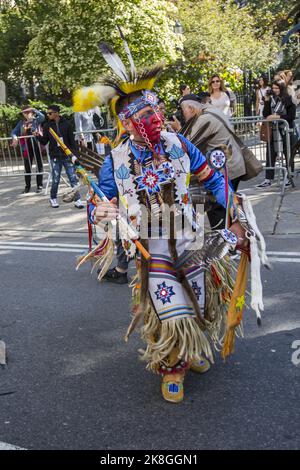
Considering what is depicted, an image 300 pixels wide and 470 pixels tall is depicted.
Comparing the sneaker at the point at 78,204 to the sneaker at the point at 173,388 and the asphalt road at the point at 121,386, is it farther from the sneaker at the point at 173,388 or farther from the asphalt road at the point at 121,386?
the sneaker at the point at 173,388

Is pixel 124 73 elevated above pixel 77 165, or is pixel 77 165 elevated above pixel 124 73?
pixel 124 73

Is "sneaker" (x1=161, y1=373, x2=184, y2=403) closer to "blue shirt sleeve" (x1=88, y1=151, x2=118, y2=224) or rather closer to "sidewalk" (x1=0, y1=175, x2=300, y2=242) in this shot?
"blue shirt sleeve" (x1=88, y1=151, x2=118, y2=224)

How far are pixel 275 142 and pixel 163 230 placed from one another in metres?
6.87

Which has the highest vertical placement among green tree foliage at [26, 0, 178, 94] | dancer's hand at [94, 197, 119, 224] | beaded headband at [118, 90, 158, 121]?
green tree foliage at [26, 0, 178, 94]

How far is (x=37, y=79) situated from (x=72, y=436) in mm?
20397

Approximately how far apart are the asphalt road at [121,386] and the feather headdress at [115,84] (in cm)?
177

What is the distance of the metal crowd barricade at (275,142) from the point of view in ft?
32.6

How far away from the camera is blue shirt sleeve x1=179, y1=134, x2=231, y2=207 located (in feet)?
12.8

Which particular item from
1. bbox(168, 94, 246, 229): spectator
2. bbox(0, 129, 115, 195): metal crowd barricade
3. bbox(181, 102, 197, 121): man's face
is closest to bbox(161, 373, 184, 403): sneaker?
bbox(168, 94, 246, 229): spectator

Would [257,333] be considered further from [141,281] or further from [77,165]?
[77,165]

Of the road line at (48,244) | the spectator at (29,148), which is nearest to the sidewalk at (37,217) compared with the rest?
the spectator at (29,148)

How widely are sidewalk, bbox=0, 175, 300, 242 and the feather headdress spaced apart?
431 centimetres

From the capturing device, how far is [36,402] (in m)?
3.86
